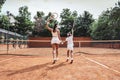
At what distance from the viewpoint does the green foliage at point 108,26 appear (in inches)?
2877

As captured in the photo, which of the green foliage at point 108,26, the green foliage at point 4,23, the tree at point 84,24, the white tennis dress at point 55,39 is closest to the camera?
the white tennis dress at point 55,39

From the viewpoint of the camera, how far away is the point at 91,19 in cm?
10219

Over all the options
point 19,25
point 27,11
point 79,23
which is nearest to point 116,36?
point 79,23

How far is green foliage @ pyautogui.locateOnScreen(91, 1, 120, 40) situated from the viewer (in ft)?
240

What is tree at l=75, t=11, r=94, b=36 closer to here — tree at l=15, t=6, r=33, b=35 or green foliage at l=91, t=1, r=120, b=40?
green foliage at l=91, t=1, r=120, b=40

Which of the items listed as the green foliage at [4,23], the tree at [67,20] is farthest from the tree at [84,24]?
the green foliage at [4,23]

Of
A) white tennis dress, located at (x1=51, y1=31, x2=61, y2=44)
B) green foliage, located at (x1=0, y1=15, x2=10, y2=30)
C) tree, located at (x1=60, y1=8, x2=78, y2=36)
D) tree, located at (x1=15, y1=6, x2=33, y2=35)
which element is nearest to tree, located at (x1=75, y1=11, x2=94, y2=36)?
tree, located at (x1=60, y1=8, x2=78, y2=36)

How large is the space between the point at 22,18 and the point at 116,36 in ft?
137

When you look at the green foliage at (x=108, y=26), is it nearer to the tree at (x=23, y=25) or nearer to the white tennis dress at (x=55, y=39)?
the tree at (x=23, y=25)

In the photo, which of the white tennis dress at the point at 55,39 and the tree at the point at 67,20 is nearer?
the white tennis dress at the point at 55,39

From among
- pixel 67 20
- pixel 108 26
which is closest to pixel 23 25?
pixel 67 20

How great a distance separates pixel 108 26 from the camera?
76688 millimetres

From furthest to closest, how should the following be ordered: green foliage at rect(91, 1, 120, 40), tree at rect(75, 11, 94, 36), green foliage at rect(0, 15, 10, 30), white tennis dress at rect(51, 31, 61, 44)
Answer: green foliage at rect(0, 15, 10, 30), tree at rect(75, 11, 94, 36), green foliage at rect(91, 1, 120, 40), white tennis dress at rect(51, 31, 61, 44)

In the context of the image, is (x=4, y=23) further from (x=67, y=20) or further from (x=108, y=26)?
(x=108, y=26)
